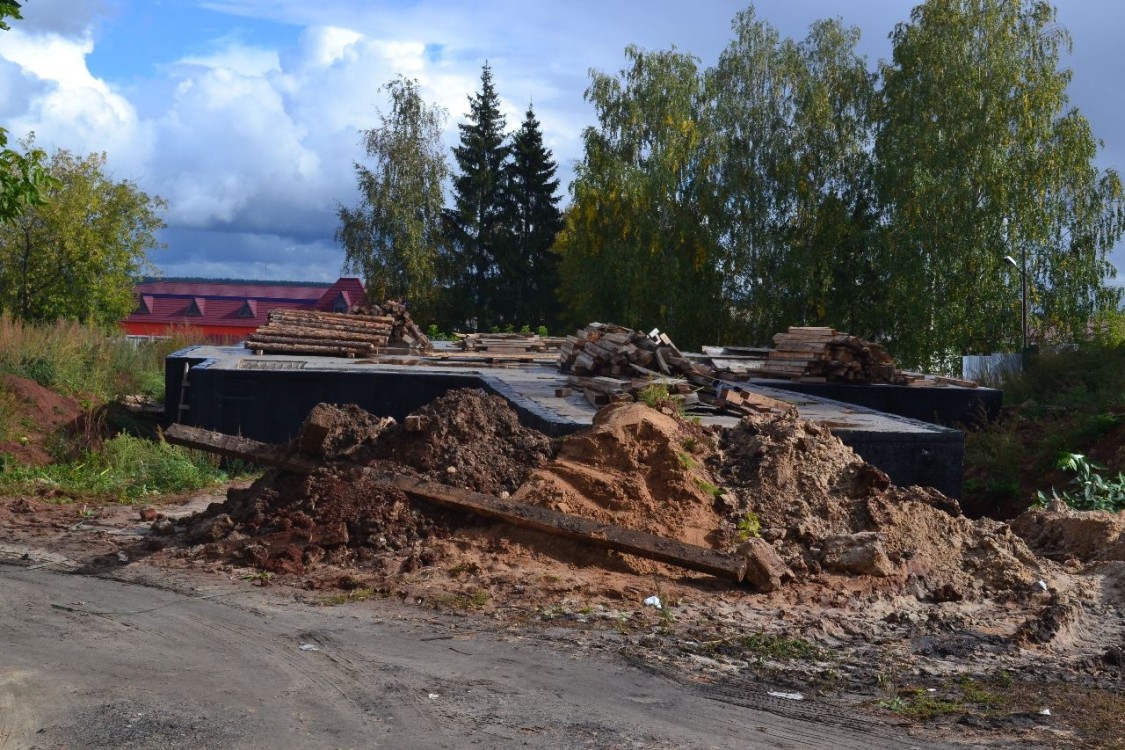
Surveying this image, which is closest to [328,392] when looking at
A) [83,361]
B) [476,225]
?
[83,361]

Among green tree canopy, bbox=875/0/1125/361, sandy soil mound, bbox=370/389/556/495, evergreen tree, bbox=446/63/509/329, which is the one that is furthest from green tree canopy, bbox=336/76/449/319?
sandy soil mound, bbox=370/389/556/495

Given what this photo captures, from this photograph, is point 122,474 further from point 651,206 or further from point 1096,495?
point 651,206

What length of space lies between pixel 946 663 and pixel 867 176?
34.1 m

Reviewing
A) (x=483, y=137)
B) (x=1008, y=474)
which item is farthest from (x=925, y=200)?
(x=483, y=137)

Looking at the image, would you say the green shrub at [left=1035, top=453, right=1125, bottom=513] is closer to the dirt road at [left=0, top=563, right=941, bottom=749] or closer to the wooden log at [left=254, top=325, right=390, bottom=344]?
the dirt road at [left=0, top=563, right=941, bottom=749]

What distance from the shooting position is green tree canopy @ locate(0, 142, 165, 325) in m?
39.1

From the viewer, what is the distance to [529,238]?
53.6m

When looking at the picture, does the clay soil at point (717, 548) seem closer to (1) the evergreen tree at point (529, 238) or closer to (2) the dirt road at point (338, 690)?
(2) the dirt road at point (338, 690)

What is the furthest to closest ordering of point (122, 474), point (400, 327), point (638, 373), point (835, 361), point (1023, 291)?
point (1023, 291), point (400, 327), point (835, 361), point (638, 373), point (122, 474)

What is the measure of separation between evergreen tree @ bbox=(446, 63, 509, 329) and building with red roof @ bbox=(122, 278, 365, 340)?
1420 centimetres

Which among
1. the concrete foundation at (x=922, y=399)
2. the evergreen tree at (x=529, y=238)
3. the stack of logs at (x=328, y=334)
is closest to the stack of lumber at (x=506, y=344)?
the stack of logs at (x=328, y=334)

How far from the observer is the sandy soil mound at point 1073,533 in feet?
34.7

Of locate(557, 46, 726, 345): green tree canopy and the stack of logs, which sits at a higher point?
locate(557, 46, 726, 345): green tree canopy

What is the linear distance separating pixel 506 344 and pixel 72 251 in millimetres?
19742
